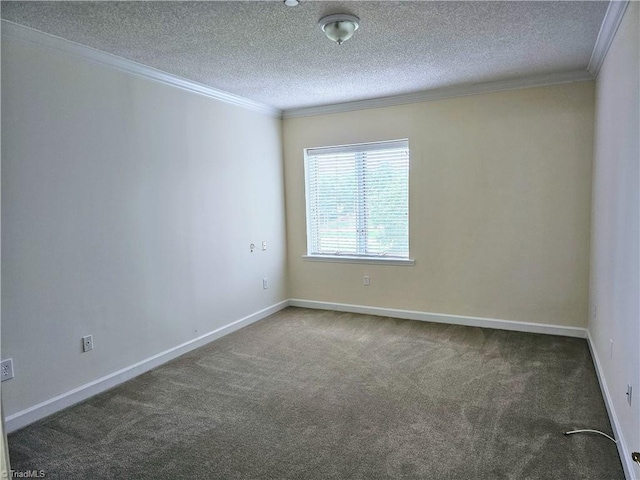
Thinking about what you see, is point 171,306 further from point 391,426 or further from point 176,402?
point 391,426

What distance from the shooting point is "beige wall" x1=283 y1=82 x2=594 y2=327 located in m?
3.97

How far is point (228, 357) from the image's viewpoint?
12.5ft

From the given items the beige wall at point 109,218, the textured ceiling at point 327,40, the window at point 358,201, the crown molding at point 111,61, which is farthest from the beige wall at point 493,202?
the beige wall at point 109,218

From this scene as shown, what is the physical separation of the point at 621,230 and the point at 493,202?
1908 millimetres

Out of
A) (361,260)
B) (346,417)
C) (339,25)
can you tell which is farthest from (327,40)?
(361,260)

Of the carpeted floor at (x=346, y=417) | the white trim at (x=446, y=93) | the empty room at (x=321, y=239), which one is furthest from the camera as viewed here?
the white trim at (x=446, y=93)

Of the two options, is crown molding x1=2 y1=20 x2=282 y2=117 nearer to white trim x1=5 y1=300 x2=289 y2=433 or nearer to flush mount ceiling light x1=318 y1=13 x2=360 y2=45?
flush mount ceiling light x1=318 y1=13 x2=360 y2=45

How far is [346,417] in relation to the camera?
2.74 meters

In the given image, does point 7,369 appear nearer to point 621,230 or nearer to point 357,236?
point 357,236

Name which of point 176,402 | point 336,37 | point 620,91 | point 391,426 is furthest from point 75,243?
point 620,91

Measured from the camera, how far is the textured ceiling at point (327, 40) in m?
2.48

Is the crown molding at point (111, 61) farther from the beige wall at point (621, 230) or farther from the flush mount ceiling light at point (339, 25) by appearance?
the beige wall at point (621, 230)

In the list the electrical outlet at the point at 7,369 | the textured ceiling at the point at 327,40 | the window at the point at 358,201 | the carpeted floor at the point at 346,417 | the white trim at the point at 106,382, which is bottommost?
the carpeted floor at the point at 346,417

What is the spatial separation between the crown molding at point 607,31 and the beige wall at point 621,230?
55 mm
